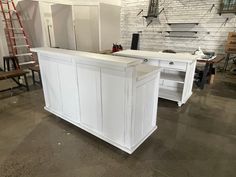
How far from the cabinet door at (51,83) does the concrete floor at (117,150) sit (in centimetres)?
24

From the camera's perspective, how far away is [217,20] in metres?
5.08

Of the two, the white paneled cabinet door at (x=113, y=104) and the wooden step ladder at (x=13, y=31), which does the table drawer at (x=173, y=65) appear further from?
the wooden step ladder at (x=13, y=31)

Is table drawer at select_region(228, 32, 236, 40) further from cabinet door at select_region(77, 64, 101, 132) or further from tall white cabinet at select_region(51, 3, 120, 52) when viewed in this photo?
cabinet door at select_region(77, 64, 101, 132)

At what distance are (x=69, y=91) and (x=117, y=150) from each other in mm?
976

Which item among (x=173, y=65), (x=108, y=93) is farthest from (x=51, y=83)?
(x=173, y=65)

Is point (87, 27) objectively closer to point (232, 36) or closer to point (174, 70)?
point (174, 70)

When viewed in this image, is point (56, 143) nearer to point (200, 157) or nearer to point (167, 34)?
point (200, 157)

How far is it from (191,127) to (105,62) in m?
1.65

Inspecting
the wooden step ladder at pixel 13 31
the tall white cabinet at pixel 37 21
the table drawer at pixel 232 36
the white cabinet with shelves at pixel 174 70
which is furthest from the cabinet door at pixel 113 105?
the tall white cabinet at pixel 37 21

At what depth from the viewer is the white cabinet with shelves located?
111 inches

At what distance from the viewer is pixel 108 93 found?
1791 millimetres

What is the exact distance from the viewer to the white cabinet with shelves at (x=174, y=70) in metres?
2.82

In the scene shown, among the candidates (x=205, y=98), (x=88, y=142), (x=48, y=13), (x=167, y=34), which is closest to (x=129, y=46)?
(x=167, y=34)

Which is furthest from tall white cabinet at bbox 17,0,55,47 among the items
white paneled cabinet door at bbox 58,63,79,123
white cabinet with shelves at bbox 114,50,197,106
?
white paneled cabinet door at bbox 58,63,79,123
